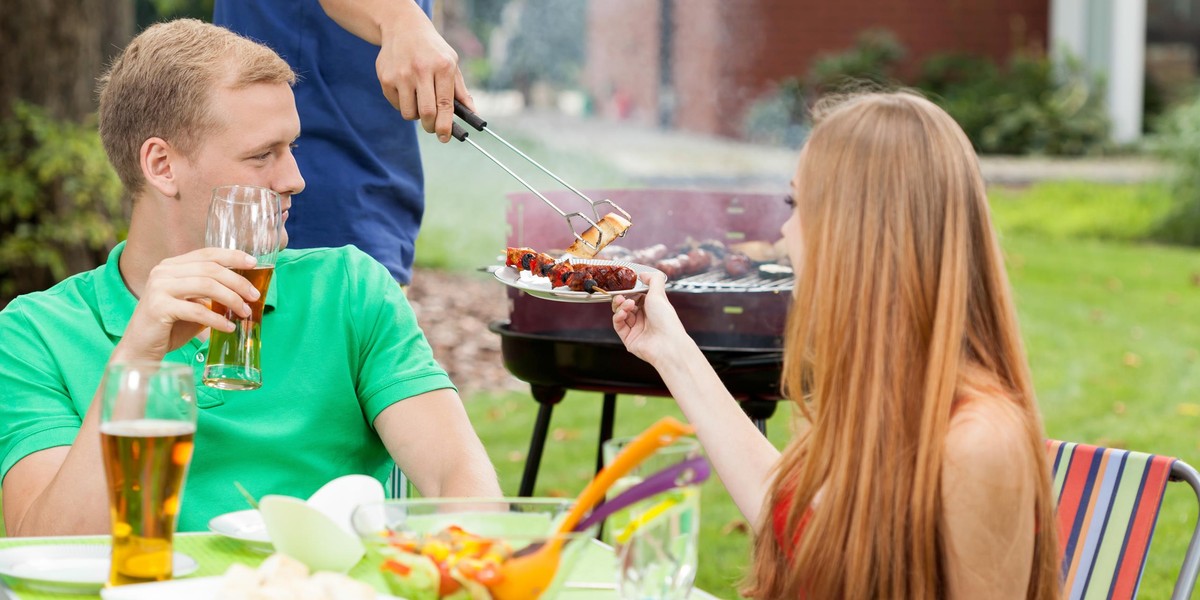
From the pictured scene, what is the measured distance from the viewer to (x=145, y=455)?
1.48 meters

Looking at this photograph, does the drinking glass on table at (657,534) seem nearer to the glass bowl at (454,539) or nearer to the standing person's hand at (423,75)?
the glass bowl at (454,539)

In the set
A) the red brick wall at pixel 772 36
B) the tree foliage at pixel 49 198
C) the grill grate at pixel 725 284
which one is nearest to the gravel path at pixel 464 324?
the tree foliage at pixel 49 198

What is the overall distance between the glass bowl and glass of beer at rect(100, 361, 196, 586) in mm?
225

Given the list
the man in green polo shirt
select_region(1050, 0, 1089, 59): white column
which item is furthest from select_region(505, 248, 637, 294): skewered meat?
select_region(1050, 0, 1089, 59): white column

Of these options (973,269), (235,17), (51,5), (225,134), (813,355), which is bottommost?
(813,355)

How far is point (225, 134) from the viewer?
238 centimetres

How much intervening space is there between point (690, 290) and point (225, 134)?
1.30 metres

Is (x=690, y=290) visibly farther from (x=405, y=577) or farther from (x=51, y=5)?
(x=51, y=5)

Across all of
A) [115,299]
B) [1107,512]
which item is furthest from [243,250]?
[1107,512]

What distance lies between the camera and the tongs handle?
2549 millimetres

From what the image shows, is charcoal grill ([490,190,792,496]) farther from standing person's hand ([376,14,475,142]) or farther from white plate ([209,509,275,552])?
white plate ([209,509,275,552])

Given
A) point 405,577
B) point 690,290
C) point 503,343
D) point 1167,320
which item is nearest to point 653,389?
point 690,290

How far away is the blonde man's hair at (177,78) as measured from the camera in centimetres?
237

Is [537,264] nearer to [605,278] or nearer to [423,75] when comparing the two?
[605,278]
